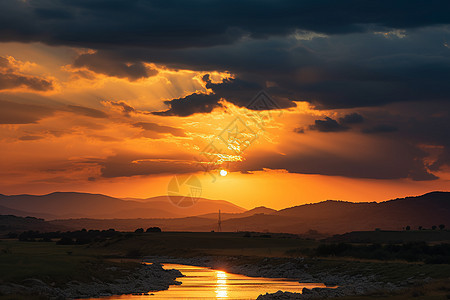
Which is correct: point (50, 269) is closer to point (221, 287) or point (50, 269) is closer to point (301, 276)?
point (221, 287)

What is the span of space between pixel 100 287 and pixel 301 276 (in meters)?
35.1

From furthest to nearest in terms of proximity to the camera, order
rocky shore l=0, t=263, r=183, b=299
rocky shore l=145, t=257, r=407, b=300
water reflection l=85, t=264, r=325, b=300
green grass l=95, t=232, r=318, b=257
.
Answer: green grass l=95, t=232, r=318, b=257
water reflection l=85, t=264, r=325, b=300
rocky shore l=145, t=257, r=407, b=300
rocky shore l=0, t=263, r=183, b=299

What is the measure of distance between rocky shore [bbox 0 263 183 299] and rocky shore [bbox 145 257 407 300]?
17.4 metres

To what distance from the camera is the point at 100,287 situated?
67.4 metres

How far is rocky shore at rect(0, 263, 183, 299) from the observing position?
56812 millimetres

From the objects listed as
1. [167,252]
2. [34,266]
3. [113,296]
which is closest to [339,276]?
[113,296]

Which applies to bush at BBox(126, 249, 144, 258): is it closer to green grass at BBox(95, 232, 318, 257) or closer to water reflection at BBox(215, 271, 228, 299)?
green grass at BBox(95, 232, 318, 257)

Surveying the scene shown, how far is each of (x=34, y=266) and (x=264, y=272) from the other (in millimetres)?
43296

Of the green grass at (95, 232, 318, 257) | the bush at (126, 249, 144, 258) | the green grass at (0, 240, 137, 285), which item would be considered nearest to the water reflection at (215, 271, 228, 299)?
the green grass at (0, 240, 137, 285)

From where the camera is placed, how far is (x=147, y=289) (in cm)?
7275

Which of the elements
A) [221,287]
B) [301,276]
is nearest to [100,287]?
[221,287]

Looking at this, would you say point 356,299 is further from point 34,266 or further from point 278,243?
point 278,243

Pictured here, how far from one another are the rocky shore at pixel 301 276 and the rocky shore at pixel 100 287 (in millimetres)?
17367

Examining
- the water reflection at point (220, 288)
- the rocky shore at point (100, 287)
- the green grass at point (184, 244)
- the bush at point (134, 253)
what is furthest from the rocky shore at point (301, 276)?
the green grass at point (184, 244)
